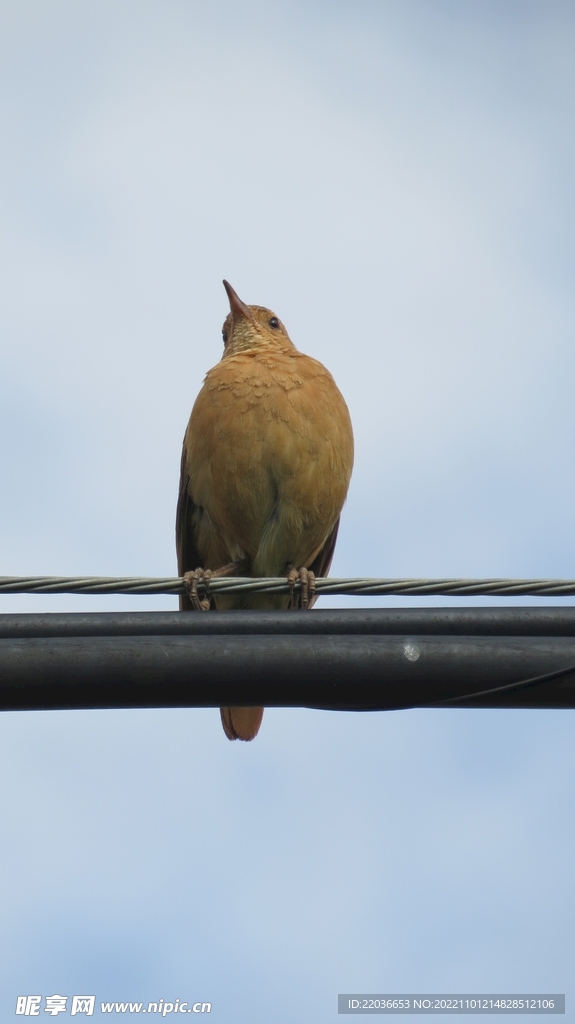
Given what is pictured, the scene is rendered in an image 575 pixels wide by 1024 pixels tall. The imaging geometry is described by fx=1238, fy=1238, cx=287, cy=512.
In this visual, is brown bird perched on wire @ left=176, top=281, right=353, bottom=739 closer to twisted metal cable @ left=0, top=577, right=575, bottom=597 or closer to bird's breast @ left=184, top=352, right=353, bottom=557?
bird's breast @ left=184, top=352, right=353, bottom=557

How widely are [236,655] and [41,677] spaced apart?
562 mm

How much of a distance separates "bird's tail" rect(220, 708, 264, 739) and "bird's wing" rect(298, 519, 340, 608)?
998mm

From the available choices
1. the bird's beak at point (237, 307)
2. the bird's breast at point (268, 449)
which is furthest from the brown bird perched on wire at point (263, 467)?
the bird's beak at point (237, 307)

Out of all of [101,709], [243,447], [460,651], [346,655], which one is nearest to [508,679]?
[460,651]

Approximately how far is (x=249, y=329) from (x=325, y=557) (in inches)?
60.5

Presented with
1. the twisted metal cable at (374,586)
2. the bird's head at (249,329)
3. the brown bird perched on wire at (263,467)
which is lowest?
the twisted metal cable at (374,586)

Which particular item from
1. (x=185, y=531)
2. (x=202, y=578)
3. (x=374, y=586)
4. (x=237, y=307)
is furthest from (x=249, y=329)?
(x=374, y=586)

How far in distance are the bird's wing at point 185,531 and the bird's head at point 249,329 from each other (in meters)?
0.92

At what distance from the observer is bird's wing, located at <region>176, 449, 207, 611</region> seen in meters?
7.36

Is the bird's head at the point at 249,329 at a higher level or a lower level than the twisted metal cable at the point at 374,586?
higher

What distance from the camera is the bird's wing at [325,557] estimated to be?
7.69 meters

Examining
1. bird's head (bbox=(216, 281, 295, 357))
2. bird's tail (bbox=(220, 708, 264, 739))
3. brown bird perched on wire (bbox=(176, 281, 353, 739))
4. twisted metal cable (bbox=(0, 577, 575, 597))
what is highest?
bird's head (bbox=(216, 281, 295, 357))

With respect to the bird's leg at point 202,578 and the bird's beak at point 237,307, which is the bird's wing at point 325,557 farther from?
the bird's beak at point 237,307

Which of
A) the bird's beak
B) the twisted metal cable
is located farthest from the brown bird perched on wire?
the twisted metal cable
